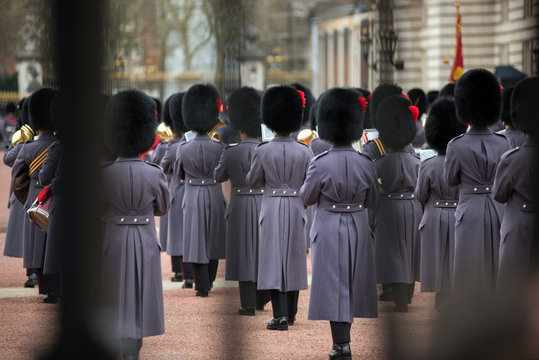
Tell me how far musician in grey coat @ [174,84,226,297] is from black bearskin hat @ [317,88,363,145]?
87.5 inches

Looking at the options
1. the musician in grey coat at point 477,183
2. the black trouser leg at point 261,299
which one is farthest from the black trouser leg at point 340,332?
the black trouser leg at point 261,299

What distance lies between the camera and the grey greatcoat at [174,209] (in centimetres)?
834

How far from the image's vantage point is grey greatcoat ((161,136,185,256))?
27.3 ft

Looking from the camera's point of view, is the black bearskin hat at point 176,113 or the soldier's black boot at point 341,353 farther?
the black bearskin hat at point 176,113

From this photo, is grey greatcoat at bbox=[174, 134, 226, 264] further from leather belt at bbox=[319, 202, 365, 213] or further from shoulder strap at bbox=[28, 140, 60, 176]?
leather belt at bbox=[319, 202, 365, 213]

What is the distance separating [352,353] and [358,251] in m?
0.70

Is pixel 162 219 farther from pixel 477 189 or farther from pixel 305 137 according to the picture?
pixel 477 189

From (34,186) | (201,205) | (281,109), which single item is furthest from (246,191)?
(34,186)

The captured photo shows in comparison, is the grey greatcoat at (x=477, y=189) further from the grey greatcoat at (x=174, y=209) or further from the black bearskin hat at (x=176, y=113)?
the black bearskin hat at (x=176, y=113)

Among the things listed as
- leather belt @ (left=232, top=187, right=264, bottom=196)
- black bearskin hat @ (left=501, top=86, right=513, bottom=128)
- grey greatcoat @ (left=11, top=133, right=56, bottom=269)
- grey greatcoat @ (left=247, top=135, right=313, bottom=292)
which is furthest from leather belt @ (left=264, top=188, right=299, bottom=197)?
black bearskin hat @ (left=501, top=86, right=513, bottom=128)

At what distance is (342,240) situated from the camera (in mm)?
4945

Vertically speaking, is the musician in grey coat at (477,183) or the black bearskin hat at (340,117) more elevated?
the black bearskin hat at (340,117)

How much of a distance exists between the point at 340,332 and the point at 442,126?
219 cm

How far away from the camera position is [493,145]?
5.35 meters
